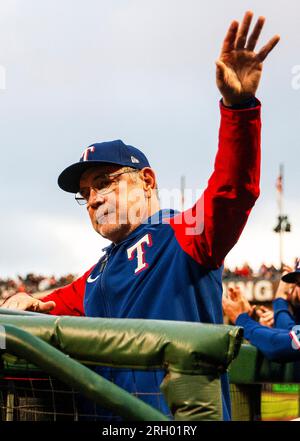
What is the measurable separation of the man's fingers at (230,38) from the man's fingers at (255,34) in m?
0.05

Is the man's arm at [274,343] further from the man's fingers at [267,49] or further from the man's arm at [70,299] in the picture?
the man's fingers at [267,49]

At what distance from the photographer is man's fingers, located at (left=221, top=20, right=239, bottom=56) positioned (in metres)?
2.09

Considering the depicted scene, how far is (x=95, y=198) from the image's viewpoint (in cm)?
286

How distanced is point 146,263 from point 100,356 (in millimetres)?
854

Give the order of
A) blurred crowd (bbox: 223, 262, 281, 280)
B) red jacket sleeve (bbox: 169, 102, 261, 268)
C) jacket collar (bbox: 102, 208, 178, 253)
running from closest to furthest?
red jacket sleeve (bbox: 169, 102, 261, 268) → jacket collar (bbox: 102, 208, 178, 253) → blurred crowd (bbox: 223, 262, 281, 280)

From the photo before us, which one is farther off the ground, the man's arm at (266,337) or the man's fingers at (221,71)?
the man's fingers at (221,71)

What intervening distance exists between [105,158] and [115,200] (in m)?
0.19

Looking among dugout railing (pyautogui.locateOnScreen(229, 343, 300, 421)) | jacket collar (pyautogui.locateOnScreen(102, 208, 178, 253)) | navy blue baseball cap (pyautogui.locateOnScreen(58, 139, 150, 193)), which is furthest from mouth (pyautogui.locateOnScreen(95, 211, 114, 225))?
dugout railing (pyautogui.locateOnScreen(229, 343, 300, 421))

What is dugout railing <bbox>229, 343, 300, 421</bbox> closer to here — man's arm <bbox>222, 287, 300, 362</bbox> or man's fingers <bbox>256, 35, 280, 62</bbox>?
man's arm <bbox>222, 287, 300, 362</bbox>

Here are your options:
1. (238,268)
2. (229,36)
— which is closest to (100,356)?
(229,36)

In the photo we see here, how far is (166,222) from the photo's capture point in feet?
9.06

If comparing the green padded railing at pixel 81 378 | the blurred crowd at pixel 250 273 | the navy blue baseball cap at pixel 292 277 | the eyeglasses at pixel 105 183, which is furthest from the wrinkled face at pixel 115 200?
the blurred crowd at pixel 250 273

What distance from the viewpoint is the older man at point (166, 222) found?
2141 mm
